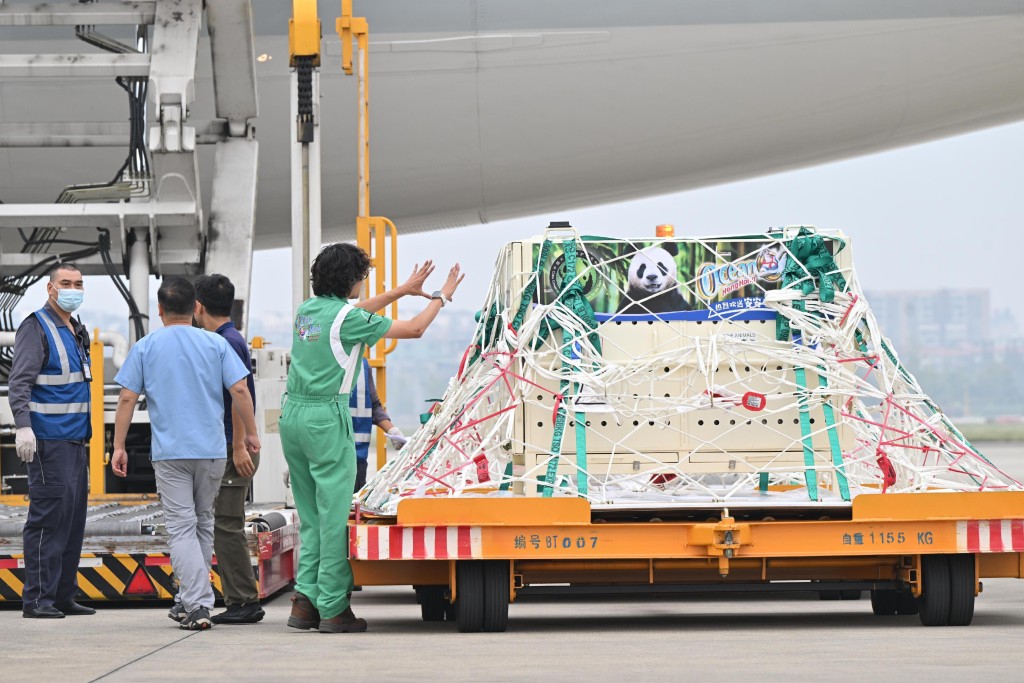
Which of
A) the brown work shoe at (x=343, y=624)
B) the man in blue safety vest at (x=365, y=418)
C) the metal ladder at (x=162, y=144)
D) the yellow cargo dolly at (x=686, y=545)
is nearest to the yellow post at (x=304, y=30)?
the metal ladder at (x=162, y=144)

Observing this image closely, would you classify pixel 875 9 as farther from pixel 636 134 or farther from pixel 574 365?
pixel 574 365

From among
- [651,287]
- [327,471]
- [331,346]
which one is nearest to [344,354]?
[331,346]

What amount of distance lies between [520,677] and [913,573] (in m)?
2.07

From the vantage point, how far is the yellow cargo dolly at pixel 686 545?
5.44 meters

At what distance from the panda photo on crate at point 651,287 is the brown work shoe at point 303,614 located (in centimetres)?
169

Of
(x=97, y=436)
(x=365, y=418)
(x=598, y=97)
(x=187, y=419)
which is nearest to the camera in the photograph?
(x=187, y=419)

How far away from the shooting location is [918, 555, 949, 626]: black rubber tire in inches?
220

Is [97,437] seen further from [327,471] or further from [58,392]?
[327,471]

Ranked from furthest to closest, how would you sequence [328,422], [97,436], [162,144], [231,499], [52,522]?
[162,144], [97,436], [52,522], [231,499], [328,422]

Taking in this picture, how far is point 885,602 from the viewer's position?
6.34 meters

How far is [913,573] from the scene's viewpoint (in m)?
5.64

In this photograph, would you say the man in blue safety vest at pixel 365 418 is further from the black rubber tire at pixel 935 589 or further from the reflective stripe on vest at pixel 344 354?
the black rubber tire at pixel 935 589

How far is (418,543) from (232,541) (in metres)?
1.01

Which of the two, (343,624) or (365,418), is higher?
(365,418)
